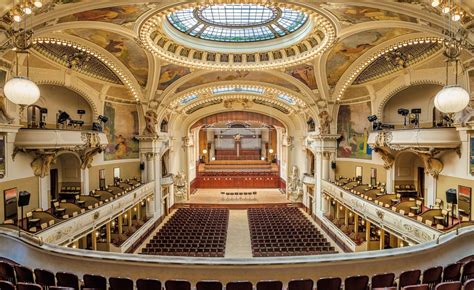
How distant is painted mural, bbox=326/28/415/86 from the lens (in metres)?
11.0

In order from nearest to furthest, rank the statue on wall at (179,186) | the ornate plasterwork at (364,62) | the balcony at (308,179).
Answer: the ornate plasterwork at (364,62) < the balcony at (308,179) < the statue on wall at (179,186)

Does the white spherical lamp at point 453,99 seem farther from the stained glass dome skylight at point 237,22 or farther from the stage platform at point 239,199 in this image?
the stage platform at point 239,199

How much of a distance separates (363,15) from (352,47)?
3.63 meters

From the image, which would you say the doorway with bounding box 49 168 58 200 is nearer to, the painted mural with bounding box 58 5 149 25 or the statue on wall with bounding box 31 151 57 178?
the statue on wall with bounding box 31 151 57 178

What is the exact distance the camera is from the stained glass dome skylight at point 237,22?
38.0 ft

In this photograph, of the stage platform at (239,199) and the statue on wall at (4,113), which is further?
the stage platform at (239,199)

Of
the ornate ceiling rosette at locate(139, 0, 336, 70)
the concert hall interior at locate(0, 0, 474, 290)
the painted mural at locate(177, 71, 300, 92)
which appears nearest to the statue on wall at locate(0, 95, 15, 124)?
the concert hall interior at locate(0, 0, 474, 290)

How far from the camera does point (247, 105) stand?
2364cm

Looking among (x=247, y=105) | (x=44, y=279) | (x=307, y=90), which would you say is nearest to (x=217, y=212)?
(x=247, y=105)

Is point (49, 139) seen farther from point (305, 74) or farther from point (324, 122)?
point (324, 122)

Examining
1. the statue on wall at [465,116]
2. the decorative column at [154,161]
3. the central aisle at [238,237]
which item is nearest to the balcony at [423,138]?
the statue on wall at [465,116]

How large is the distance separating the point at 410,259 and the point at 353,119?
1330 cm

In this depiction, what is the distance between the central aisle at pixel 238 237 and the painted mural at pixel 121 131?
746 cm

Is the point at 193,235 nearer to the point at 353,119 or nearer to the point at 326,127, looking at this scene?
the point at 326,127
